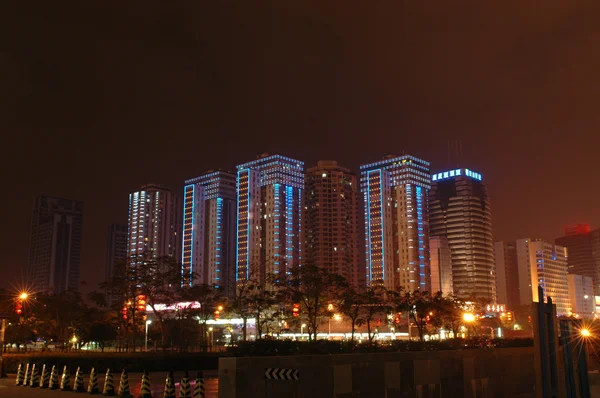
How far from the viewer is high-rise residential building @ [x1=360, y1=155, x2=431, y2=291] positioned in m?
189

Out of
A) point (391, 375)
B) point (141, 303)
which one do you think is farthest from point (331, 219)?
point (391, 375)

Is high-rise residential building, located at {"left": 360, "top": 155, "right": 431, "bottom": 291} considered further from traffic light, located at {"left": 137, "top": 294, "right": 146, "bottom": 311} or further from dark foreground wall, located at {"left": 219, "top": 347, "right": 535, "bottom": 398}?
dark foreground wall, located at {"left": 219, "top": 347, "right": 535, "bottom": 398}

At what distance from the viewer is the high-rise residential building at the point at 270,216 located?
7121 inches

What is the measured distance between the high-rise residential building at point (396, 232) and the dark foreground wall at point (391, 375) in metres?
162

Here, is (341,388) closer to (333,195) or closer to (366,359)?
(366,359)

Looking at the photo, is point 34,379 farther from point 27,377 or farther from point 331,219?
point 331,219

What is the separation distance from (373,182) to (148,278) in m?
149

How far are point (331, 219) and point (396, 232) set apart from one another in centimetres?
2111

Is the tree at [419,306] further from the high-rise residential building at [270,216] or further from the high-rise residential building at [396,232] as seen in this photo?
the high-rise residential building at [396,232]

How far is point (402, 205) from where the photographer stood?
194m

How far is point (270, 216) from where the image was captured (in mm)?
Answer: 184125

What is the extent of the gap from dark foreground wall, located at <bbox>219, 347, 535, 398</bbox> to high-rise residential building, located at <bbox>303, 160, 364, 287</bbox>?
157 m

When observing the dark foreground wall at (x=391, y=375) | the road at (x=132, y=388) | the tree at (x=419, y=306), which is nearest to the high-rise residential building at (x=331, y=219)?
the tree at (x=419, y=306)

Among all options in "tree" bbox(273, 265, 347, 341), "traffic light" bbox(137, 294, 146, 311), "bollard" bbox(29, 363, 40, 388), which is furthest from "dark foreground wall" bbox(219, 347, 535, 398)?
"traffic light" bbox(137, 294, 146, 311)
